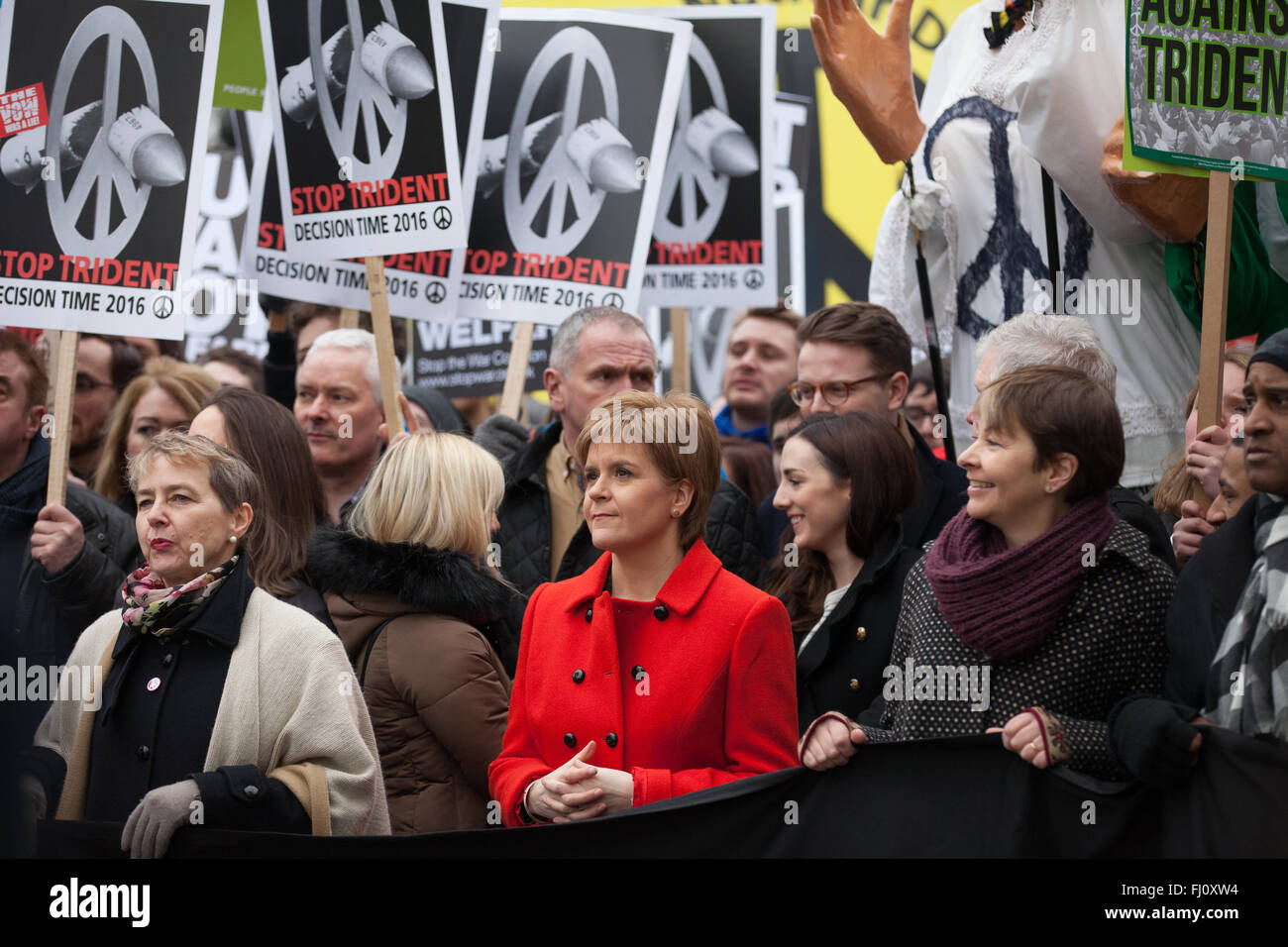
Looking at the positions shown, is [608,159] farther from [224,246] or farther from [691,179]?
[224,246]

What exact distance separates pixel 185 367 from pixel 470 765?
2.54m

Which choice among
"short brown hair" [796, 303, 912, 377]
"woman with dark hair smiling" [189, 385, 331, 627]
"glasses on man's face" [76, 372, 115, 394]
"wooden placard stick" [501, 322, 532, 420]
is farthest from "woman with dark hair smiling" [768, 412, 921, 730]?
"glasses on man's face" [76, 372, 115, 394]

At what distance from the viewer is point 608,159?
238 inches

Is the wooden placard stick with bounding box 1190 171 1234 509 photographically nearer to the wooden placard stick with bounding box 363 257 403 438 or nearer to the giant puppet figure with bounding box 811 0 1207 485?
the giant puppet figure with bounding box 811 0 1207 485

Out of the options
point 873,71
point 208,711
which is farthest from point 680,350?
point 208,711

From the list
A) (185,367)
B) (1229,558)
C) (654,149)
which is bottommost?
(1229,558)

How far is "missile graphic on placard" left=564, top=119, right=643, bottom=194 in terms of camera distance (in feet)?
19.8

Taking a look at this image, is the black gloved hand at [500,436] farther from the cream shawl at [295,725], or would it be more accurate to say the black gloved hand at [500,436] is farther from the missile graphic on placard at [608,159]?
the cream shawl at [295,725]

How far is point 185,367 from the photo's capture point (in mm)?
5809

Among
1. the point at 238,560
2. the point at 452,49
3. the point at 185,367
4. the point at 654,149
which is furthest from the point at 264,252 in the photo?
the point at 238,560

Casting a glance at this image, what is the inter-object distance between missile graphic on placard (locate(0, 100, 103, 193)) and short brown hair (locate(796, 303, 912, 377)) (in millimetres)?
2475

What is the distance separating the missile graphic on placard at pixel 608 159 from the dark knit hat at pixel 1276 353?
320 centimetres

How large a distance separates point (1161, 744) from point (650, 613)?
119 cm
